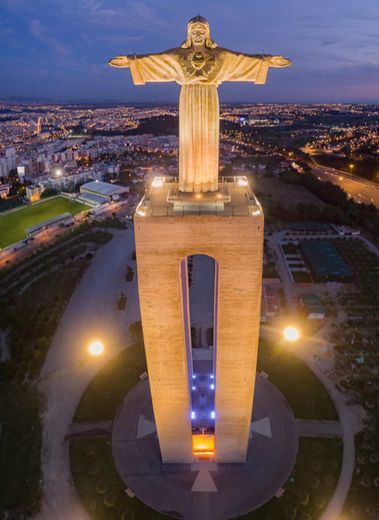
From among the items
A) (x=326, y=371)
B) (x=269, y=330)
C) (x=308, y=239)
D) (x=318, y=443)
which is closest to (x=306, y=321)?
(x=269, y=330)

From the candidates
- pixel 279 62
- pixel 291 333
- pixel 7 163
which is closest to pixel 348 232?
pixel 291 333

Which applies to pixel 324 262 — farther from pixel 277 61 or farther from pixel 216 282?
pixel 277 61

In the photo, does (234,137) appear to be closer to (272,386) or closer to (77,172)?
(77,172)

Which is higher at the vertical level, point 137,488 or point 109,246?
point 109,246

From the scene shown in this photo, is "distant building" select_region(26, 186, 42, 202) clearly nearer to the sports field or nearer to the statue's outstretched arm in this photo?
the sports field

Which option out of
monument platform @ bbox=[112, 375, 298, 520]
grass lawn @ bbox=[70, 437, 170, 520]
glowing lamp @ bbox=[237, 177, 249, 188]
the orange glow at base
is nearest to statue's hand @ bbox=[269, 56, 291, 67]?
glowing lamp @ bbox=[237, 177, 249, 188]

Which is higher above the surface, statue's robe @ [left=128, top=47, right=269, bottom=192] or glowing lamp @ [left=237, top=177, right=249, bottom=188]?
statue's robe @ [left=128, top=47, right=269, bottom=192]
